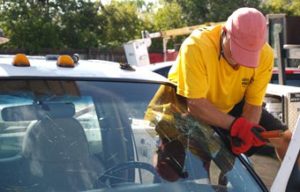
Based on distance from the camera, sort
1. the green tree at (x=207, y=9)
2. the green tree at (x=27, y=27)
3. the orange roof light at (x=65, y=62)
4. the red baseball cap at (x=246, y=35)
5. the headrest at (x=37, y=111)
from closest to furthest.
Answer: the headrest at (x=37, y=111), the orange roof light at (x=65, y=62), the red baseball cap at (x=246, y=35), the green tree at (x=27, y=27), the green tree at (x=207, y=9)

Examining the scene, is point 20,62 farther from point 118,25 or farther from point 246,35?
point 118,25

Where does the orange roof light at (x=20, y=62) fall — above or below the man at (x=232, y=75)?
above

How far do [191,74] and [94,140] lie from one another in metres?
0.59

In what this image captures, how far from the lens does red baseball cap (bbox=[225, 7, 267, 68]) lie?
280 cm

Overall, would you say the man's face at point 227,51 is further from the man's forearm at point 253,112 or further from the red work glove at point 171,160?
the red work glove at point 171,160

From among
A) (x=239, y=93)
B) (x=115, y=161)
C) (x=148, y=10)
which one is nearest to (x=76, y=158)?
(x=115, y=161)

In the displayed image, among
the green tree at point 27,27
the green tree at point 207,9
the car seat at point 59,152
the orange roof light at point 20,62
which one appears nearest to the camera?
the car seat at point 59,152

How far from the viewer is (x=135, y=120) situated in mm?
2762

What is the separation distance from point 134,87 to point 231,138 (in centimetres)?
51

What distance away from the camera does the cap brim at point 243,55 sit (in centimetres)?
285

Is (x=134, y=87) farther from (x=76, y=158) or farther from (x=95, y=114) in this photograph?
(x=76, y=158)

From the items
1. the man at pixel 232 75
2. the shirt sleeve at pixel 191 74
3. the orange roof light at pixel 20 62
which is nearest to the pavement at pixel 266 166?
the man at pixel 232 75

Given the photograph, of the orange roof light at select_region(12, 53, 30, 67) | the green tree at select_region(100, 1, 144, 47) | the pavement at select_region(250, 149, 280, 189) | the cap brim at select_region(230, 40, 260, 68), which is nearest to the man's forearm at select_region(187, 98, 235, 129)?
the cap brim at select_region(230, 40, 260, 68)

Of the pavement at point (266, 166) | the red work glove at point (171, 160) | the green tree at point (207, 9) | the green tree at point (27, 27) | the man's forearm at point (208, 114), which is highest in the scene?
the man's forearm at point (208, 114)
